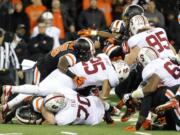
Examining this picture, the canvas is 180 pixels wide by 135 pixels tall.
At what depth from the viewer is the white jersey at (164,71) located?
451 inches

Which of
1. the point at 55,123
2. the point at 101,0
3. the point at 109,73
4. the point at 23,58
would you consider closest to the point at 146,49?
the point at 109,73

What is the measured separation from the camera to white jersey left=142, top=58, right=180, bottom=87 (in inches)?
451

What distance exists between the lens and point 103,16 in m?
18.1

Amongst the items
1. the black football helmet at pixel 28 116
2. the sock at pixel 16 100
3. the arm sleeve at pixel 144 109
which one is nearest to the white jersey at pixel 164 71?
the arm sleeve at pixel 144 109

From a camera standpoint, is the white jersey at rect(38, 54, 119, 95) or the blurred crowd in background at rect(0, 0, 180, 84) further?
the blurred crowd in background at rect(0, 0, 180, 84)

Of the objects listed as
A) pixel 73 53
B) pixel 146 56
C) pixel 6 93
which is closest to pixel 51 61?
pixel 73 53

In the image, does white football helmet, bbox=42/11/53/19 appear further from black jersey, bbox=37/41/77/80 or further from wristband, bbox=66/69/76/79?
wristband, bbox=66/69/76/79

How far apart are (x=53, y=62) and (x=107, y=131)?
2.62 meters

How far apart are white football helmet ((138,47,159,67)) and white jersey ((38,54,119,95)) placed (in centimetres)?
60

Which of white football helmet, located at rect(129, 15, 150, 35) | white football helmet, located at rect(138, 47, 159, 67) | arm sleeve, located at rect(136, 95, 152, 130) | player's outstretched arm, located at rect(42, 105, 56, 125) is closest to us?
arm sleeve, located at rect(136, 95, 152, 130)

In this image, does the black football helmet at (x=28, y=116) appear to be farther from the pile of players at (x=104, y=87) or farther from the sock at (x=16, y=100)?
the sock at (x=16, y=100)

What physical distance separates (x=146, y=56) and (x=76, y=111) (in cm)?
122

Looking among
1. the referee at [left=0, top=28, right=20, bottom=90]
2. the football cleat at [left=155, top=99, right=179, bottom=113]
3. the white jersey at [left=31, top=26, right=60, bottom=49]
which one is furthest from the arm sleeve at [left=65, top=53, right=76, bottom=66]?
the white jersey at [left=31, top=26, right=60, bottom=49]

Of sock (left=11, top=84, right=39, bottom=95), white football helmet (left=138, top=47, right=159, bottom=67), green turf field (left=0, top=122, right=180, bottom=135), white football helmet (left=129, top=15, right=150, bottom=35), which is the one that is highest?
white football helmet (left=129, top=15, right=150, bottom=35)
